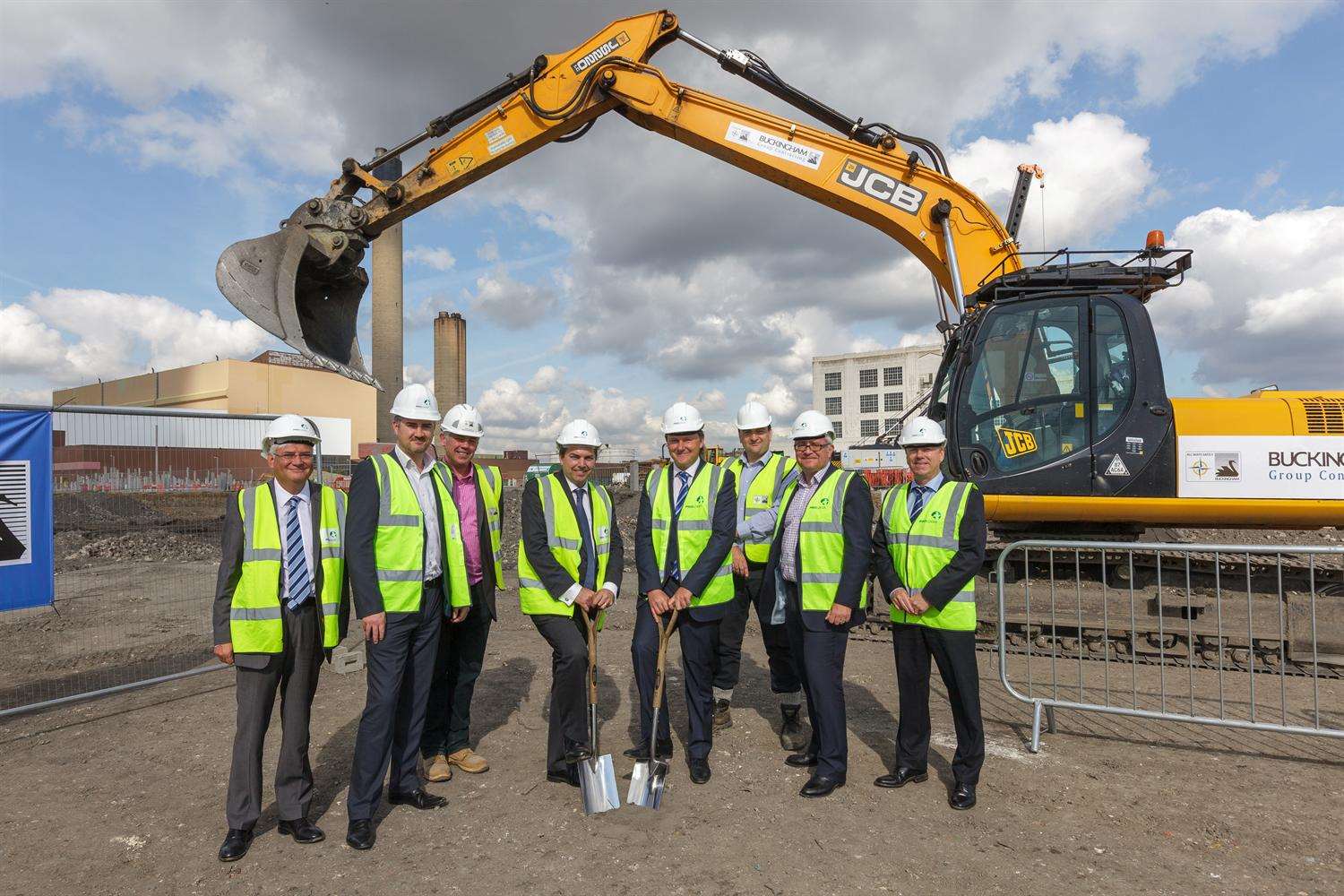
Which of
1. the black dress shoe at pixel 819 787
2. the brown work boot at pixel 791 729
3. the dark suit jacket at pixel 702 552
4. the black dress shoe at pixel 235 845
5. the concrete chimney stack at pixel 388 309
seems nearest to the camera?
the black dress shoe at pixel 235 845

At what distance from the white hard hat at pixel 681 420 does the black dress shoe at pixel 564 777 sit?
1.97 metres

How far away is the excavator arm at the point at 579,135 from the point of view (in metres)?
7.18

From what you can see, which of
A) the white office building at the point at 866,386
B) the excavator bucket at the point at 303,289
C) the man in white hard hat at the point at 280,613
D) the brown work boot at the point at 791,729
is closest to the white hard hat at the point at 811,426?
the brown work boot at the point at 791,729

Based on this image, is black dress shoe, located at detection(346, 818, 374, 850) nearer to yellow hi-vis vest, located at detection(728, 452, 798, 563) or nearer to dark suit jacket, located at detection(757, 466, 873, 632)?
dark suit jacket, located at detection(757, 466, 873, 632)

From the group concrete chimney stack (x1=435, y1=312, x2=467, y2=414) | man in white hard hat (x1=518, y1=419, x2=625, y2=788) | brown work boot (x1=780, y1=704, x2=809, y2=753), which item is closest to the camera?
man in white hard hat (x1=518, y1=419, x2=625, y2=788)

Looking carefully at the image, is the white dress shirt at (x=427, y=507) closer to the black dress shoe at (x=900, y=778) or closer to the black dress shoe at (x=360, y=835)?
the black dress shoe at (x=360, y=835)

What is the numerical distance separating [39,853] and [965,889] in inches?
163

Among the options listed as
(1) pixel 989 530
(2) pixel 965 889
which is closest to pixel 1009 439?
(1) pixel 989 530

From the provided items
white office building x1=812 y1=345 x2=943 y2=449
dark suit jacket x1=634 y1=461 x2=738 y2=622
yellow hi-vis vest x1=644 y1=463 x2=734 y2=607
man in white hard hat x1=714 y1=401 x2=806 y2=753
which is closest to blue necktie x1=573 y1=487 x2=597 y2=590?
dark suit jacket x1=634 y1=461 x2=738 y2=622

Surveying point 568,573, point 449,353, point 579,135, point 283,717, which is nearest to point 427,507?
point 568,573

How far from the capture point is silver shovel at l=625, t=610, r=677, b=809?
154 inches

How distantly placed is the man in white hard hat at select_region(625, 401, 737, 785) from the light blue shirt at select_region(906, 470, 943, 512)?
3.12 ft

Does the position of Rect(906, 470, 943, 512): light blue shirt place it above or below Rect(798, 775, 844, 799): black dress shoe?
above

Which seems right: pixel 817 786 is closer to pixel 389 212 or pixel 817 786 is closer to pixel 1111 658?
pixel 1111 658
